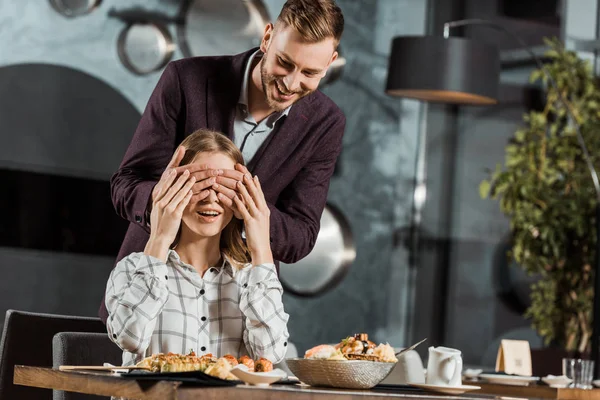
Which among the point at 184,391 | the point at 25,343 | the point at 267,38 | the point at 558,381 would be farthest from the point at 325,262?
the point at 184,391

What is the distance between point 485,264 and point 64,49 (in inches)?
110

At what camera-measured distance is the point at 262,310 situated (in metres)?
1.99

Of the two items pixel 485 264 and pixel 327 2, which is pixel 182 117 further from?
pixel 485 264

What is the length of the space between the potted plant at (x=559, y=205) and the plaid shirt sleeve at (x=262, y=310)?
341 centimetres

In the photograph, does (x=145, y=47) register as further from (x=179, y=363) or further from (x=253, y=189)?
(x=179, y=363)

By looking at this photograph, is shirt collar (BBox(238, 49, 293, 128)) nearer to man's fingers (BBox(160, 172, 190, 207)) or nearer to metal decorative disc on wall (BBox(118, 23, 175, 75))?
man's fingers (BBox(160, 172, 190, 207))

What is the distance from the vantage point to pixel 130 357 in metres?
2.02

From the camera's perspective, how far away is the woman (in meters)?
1.93

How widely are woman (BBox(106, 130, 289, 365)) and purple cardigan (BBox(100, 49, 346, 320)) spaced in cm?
18

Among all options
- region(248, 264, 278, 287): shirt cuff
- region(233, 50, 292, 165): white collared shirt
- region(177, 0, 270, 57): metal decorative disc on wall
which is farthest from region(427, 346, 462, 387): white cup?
region(177, 0, 270, 57): metal decorative disc on wall

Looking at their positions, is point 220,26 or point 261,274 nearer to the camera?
point 261,274

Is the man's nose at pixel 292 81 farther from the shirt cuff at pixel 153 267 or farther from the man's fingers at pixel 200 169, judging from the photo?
the shirt cuff at pixel 153 267

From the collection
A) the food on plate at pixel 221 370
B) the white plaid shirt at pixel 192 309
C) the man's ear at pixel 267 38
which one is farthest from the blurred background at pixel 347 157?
the food on plate at pixel 221 370

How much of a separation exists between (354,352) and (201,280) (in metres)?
0.49
